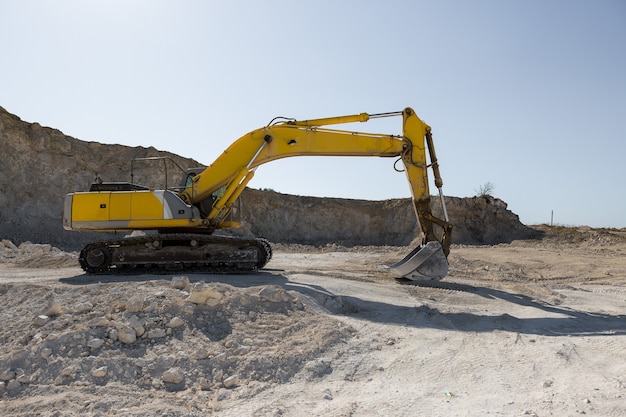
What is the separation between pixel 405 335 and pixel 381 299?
186 centimetres

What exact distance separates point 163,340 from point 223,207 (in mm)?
4815

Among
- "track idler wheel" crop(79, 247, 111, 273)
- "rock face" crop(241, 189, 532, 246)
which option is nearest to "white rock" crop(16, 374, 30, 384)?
"track idler wheel" crop(79, 247, 111, 273)

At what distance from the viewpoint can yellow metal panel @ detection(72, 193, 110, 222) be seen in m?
9.68

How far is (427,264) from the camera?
9.22 meters

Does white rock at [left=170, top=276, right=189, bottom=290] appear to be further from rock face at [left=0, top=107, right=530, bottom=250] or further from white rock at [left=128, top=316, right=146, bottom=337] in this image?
rock face at [left=0, top=107, right=530, bottom=250]

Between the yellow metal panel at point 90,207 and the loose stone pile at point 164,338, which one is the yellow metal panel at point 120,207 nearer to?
the yellow metal panel at point 90,207

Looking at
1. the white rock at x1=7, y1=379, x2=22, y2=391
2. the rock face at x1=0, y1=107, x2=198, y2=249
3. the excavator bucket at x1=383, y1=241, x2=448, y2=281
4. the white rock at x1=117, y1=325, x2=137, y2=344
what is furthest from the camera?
the rock face at x1=0, y1=107, x2=198, y2=249

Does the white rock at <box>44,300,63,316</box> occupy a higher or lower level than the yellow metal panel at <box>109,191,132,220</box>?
lower

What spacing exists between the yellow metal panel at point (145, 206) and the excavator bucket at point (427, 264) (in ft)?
15.9

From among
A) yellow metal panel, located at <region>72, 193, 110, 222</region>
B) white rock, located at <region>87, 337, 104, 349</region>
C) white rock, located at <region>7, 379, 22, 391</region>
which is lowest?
white rock, located at <region>7, 379, 22, 391</region>

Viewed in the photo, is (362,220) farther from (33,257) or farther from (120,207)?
(120,207)

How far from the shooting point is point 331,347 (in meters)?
5.43

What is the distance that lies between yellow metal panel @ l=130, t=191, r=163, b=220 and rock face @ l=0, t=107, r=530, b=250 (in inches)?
161

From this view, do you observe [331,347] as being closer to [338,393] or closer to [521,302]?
[338,393]
